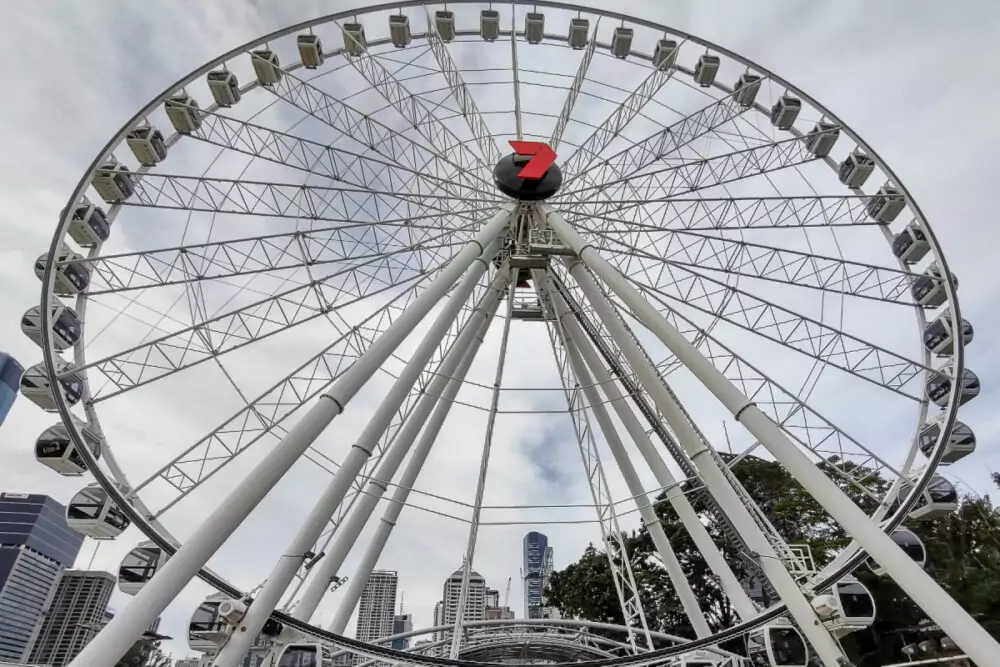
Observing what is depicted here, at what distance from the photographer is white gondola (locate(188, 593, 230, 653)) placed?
10470 millimetres

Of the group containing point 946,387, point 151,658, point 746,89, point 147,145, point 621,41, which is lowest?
point 946,387

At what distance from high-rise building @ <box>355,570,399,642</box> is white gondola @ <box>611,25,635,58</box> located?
95.5 meters

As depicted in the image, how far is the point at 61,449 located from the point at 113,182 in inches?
275

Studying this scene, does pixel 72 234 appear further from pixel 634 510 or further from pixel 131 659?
pixel 131 659

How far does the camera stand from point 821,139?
62.2 ft

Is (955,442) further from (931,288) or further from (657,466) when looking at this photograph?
(657,466)

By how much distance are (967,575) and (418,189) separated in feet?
87.4

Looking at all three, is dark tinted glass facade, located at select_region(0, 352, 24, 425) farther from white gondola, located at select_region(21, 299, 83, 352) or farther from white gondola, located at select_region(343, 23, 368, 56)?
white gondola, located at select_region(343, 23, 368, 56)

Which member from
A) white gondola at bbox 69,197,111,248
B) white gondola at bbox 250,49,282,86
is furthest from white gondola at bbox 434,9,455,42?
white gondola at bbox 69,197,111,248

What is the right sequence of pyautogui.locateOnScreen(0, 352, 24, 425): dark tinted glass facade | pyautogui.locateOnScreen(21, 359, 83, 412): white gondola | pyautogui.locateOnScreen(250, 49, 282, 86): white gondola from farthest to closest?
pyautogui.locateOnScreen(0, 352, 24, 425): dark tinted glass facade, pyautogui.locateOnScreen(250, 49, 282, 86): white gondola, pyautogui.locateOnScreen(21, 359, 83, 412): white gondola

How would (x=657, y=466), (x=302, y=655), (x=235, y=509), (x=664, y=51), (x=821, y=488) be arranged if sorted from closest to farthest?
(x=235, y=509) → (x=821, y=488) → (x=302, y=655) → (x=657, y=466) → (x=664, y=51)

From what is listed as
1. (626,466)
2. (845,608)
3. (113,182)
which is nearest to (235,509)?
(113,182)

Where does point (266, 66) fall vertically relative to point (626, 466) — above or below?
above

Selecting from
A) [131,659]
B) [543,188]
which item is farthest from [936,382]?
[131,659]
